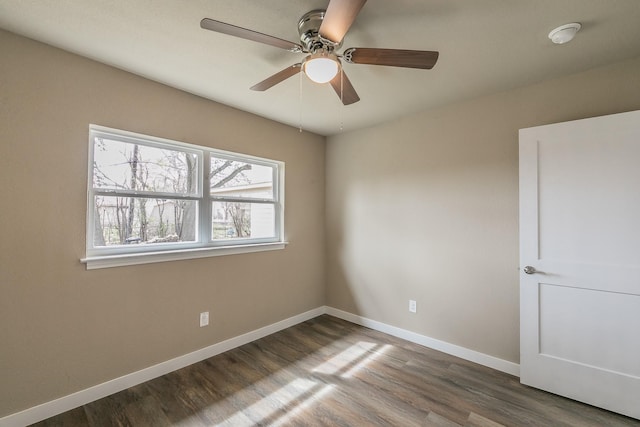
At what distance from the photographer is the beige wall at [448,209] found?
2.30m

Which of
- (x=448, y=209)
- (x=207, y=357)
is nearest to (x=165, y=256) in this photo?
(x=207, y=357)

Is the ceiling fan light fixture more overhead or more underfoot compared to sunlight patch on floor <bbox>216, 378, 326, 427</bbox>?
more overhead

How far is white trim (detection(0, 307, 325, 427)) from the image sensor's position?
1737mm

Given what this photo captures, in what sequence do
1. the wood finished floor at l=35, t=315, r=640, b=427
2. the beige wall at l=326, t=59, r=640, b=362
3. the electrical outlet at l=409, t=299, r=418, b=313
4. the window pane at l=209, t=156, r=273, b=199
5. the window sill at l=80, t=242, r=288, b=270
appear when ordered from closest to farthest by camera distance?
the wood finished floor at l=35, t=315, r=640, b=427 → the window sill at l=80, t=242, r=288, b=270 → the beige wall at l=326, t=59, r=640, b=362 → the window pane at l=209, t=156, r=273, b=199 → the electrical outlet at l=409, t=299, r=418, b=313

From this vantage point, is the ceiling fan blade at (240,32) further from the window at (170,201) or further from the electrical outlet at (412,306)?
the electrical outlet at (412,306)

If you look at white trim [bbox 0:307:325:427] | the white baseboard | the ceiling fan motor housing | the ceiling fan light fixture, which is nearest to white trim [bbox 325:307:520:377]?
the white baseboard

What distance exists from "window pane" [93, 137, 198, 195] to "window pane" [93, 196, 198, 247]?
0.38 ft

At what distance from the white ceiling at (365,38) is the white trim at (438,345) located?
2.42 meters

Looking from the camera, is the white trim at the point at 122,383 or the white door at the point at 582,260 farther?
the white door at the point at 582,260

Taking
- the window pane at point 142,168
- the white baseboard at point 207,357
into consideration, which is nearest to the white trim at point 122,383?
the white baseboard at point 207,357

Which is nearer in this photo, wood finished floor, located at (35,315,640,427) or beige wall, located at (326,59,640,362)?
wood finished floor, located at (35,315,640,427)

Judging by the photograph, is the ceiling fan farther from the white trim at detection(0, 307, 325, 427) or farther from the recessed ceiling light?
the white trim at detection(0, 307, 325, 427)

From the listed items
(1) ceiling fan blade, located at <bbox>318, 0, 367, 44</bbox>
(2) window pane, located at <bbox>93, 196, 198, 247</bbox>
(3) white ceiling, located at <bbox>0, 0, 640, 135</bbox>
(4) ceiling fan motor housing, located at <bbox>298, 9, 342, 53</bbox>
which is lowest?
(2) window pane, located at <bbox>93, 196, 198, 247</bbox>

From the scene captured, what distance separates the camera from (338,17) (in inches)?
48.2
